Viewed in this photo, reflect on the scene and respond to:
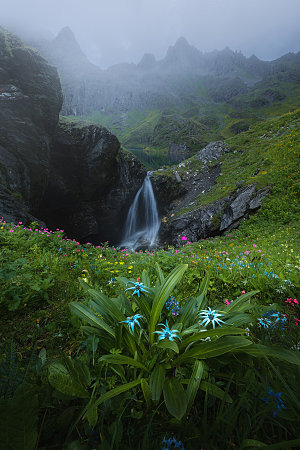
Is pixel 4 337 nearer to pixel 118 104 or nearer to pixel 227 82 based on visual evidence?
pixel 118 104

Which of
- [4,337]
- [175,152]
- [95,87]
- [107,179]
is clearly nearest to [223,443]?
[4,337]

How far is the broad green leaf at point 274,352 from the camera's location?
3.59ft

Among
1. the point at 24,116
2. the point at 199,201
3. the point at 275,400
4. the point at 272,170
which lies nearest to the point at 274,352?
the point at 275,400

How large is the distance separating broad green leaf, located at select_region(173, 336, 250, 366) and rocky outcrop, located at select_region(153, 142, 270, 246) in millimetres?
12693

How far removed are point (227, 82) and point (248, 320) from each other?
9905 inches

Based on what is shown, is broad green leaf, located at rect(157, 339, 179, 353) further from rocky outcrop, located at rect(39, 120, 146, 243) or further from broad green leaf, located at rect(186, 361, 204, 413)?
rocky outcrop, located at rect(39, 120, 146, 243)

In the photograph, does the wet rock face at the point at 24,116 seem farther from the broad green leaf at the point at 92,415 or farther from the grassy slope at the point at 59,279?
the broad green leaf at the point at 92,415

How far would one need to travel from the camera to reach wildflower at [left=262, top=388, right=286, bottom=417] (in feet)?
2.89

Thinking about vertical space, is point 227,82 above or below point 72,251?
above

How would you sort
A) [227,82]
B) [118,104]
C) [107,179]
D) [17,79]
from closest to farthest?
[17,79] → [107,179] → [118,104] → [227,82]

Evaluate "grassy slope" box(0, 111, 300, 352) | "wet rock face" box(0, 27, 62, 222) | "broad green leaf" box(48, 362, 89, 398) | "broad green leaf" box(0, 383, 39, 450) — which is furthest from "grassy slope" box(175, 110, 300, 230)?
"wet rock face" box(0, 27, 62, 222)

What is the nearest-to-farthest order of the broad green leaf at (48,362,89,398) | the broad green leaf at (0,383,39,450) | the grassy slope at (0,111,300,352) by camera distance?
1. the broad green leaf at (0,383,39,450)
2. the broad green leaf at (48,362,89,398)
3. the grassy slope at (0,111,300,352)

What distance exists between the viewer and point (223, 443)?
88cm

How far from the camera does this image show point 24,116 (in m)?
14.1
